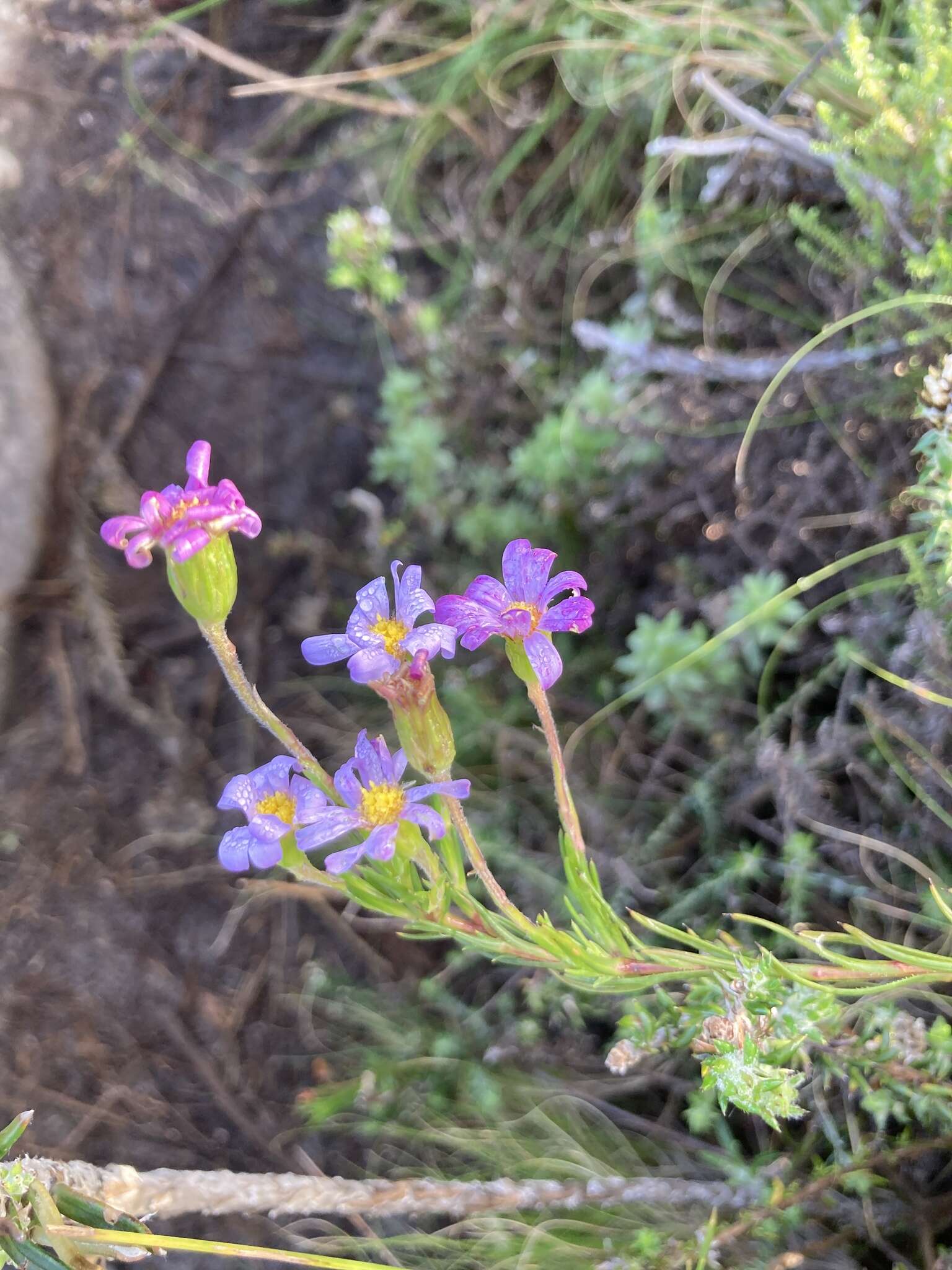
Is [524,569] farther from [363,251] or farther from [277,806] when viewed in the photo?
[363,251]

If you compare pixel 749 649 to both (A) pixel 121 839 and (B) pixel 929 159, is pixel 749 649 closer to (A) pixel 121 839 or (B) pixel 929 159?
(B) pixel 929 159

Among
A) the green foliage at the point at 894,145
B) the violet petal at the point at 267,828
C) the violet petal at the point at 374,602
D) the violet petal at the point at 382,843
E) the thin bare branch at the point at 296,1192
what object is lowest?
the thin bare branch at the point at 296,1192

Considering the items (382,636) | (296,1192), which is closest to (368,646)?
(382,636)

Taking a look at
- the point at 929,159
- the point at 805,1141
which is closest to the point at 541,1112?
the point at 805,1141

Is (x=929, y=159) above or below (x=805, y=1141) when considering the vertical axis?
above

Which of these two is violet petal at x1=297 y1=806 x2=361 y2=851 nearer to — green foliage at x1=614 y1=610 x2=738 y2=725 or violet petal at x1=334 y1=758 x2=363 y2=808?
violet petal at x1=334 y1=758 x2=363 y2=808

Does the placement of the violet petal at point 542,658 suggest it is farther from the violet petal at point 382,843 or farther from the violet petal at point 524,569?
the violet petal at point 382,843

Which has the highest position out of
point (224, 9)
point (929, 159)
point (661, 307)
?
point (224, 9)

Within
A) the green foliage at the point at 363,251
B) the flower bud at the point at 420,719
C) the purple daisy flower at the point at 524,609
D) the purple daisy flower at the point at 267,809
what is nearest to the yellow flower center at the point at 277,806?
the purple daisy flower at the point at 267,809

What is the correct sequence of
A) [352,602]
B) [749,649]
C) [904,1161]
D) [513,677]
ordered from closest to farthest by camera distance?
[904,1161] → [749,649] → [513,677] → [352,602]
